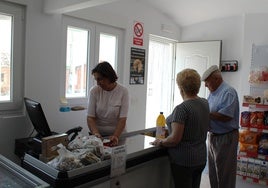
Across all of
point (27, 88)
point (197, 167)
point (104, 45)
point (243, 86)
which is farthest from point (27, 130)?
point (243, 86)

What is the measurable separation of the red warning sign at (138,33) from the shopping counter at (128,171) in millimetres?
1936

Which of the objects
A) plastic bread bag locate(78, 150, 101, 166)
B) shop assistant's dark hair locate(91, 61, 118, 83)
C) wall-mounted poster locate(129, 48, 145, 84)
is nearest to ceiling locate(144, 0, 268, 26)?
wall-mounted poster locate(129, 48, 145, 84)

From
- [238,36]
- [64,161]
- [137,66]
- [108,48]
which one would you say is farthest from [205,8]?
[64,161]

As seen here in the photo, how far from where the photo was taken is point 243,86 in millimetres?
3990

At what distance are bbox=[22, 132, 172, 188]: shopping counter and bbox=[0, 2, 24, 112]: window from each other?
1.23m

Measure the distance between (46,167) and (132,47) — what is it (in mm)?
2652

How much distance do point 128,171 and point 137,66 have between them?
2.41m

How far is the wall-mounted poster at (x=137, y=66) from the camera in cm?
372

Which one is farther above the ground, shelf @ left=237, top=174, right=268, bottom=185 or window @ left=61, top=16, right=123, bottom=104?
window @ left=61, top=16, right=123, bottom=104

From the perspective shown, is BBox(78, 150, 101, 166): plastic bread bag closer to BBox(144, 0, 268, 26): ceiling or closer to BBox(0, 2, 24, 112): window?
BBox(0, 2, 24, 112): window

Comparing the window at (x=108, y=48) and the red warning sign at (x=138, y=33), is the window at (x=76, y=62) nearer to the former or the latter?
the window at (x=108, y=48)

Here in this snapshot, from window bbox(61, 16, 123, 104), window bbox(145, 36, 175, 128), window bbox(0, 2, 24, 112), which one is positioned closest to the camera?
window bbox(0, 2, 24, 112)

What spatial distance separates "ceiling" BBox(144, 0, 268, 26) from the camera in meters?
3.70

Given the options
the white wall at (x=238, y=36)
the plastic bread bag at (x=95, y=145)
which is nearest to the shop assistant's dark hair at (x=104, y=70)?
the plastic bread bag at (x=95, y=145)
